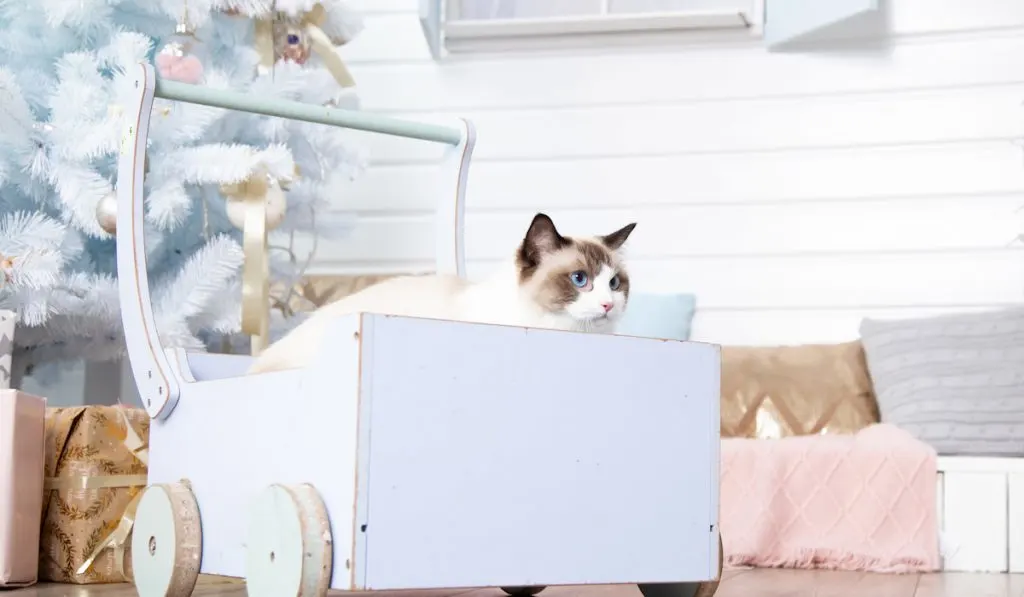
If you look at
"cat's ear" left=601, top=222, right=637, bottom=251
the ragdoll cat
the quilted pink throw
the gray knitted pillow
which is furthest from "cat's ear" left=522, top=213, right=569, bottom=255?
the gray knitted pillow

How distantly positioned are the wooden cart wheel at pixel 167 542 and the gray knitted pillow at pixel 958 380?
1.54 metres

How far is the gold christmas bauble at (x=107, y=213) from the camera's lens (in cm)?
214

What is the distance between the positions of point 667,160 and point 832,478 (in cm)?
101

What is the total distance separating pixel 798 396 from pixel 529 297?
51.2 inches

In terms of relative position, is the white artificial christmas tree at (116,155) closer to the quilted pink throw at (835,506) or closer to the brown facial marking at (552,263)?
the brown facial marking at (552,263)

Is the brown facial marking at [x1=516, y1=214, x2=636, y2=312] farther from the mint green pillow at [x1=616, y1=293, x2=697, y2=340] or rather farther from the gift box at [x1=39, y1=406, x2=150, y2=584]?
the mint green pillow at [x1=616, y1=293, x2=697, y2=340]

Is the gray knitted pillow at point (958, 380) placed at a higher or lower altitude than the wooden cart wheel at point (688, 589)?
higher

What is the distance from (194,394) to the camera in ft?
4.88

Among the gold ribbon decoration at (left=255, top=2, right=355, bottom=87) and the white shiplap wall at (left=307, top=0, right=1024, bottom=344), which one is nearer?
the gold ribbon decoration at (left=255, top=2, right=355, bottom=87)

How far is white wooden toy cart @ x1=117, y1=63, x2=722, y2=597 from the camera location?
3.82 feet

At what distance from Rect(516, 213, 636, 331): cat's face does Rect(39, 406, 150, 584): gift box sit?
0.81 m

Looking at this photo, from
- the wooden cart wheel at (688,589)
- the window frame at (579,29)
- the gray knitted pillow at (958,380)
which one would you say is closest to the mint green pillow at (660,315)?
the gray knitted pillow at (958,380)

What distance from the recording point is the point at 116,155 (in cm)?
228

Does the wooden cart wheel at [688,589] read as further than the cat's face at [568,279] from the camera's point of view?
No
